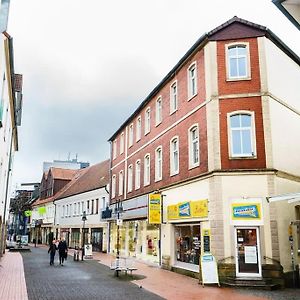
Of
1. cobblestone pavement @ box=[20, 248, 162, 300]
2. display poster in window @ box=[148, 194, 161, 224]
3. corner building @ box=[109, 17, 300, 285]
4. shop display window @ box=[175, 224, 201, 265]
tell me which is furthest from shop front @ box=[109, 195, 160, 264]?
cobblestone pavement @ box=[20, 248, 162, 300]

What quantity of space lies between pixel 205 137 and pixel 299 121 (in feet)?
17.5

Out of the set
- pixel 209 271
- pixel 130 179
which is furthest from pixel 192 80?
pixel 130 179

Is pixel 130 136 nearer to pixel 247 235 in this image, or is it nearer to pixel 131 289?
pixel 247 235

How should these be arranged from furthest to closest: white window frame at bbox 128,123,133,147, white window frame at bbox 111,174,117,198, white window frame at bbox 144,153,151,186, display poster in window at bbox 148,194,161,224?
1. white window frame at bbox 111,174,117,198
2. white window frame at bbox 128,123,133,147
3. white window frame at bbox 144,153,151,186
4. display poster in window at bbox 148,194,161,224

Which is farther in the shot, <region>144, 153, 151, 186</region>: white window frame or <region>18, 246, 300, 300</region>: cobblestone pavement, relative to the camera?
<region>144, 153, 151, 186</region>: white window frame

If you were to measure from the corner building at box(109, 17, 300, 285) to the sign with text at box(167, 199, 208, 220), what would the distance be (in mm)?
45

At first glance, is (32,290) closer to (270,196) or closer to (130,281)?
(130,281)

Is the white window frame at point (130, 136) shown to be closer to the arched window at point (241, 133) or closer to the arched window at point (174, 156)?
the arched window at point (174, 156)

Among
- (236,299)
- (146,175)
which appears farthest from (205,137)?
(146,175)

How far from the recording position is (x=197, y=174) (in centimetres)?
1778

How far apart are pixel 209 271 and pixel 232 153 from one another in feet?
16.4

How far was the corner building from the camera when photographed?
1539 centimetres

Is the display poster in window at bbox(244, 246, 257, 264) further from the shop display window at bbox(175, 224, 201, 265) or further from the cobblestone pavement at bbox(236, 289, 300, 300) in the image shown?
the shop display window at bbox(175, 224, 201, 265)

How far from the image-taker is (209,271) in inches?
581
